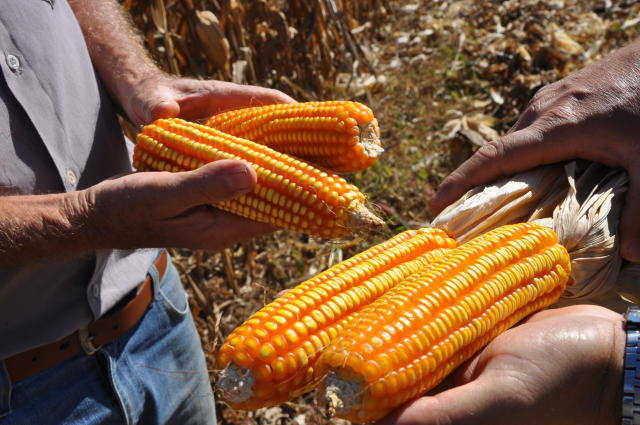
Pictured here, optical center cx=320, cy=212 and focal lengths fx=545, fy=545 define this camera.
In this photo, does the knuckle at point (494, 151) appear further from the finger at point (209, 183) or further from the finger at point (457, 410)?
the finger at point (457, 410)

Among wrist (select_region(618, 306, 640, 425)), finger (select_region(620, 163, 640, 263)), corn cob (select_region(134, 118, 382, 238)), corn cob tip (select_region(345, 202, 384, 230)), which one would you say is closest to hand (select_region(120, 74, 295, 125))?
corn cob (select_region(134, 118, 382, 238))

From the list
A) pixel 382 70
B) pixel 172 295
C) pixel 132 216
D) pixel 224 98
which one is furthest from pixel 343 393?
pixel 382 70

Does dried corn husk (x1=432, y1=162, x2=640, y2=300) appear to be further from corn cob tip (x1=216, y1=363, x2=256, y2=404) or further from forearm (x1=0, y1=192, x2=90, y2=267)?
forearm (x1=0, y1=192, x2=90, y2=267)

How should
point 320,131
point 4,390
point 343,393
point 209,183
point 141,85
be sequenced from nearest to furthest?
point 343,393
point 209,183
point 4,390
point 320,131
point 141,85

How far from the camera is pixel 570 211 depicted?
2514mm

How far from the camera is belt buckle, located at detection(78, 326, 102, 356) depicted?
262 centimetres

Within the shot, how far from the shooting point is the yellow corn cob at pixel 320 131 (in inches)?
104

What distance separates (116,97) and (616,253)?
2733 millimetres

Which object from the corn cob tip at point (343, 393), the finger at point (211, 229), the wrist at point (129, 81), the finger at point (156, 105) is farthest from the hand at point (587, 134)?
the wrist at point (129, 81)

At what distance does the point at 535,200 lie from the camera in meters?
2.69

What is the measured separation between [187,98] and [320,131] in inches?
36.8

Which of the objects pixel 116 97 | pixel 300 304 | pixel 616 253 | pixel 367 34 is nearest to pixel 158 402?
pixel 300 304

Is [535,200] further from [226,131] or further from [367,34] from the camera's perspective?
[367,34]

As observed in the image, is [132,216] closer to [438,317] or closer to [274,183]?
[274,183]
